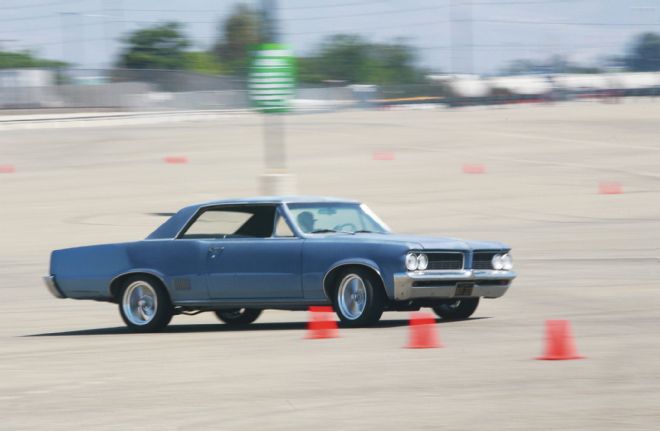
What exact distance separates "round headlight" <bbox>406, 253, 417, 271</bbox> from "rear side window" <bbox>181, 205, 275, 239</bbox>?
1.63 metres

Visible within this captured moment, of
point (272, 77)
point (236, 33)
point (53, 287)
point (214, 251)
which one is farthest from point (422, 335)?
point (236, 33)

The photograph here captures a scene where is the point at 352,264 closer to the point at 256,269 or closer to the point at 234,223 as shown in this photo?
the point at 256,269

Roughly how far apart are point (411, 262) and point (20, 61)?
331ft

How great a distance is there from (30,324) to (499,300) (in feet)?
18.3

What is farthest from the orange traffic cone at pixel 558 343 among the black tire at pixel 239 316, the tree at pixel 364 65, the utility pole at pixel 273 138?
the tree at pixel 364 65

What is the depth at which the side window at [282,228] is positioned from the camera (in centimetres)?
1284

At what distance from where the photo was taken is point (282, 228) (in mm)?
12906

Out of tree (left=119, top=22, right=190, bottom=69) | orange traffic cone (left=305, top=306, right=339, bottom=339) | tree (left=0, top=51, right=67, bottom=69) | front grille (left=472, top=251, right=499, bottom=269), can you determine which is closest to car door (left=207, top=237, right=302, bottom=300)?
orange traffic cone (left=305, top=306, right=339, bottom=339)

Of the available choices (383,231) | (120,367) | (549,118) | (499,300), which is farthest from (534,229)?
(549,118)

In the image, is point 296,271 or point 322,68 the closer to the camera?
point 296,271

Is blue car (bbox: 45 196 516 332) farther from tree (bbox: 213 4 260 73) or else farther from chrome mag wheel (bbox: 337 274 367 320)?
tree (bbox: 213 4 260 73)

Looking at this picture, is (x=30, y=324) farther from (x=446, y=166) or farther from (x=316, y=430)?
(x=446, y=166)

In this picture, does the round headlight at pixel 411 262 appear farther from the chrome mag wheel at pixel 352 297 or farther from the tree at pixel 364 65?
the tree at pixel 364 65

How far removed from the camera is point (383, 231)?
43.5ft
